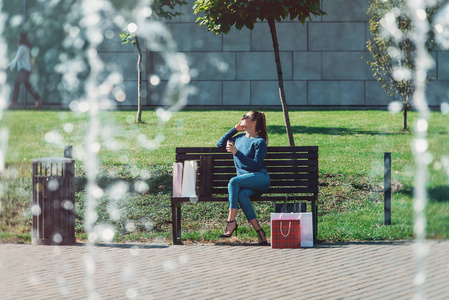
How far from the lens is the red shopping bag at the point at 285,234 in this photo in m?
Answer: 6.75

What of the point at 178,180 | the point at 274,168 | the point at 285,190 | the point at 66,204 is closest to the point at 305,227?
the point at 285,190

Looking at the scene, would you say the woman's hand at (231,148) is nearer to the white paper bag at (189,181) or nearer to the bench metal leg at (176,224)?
the white paper bag at (189,181)

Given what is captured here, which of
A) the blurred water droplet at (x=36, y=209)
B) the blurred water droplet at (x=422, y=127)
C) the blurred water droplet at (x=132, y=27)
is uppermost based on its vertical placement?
the blurred water droplet at (x=132, y=27)

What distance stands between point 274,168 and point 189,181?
994 millimetres

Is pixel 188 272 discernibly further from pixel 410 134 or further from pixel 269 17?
pixel 410 134

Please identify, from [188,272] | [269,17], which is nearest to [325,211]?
[269,17]

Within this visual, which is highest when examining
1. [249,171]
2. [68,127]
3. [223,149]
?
[68,127]

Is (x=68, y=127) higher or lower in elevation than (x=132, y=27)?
lower

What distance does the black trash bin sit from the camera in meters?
7.02

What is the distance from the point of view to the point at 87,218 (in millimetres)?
8617

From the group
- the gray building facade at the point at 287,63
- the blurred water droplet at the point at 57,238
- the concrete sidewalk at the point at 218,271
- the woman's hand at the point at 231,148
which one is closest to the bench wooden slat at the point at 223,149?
the woman's hand at the point at 231,148

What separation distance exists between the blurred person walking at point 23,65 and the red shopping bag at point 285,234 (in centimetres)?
269

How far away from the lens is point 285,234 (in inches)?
267

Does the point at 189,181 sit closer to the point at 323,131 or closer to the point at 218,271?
the point at 218,271
